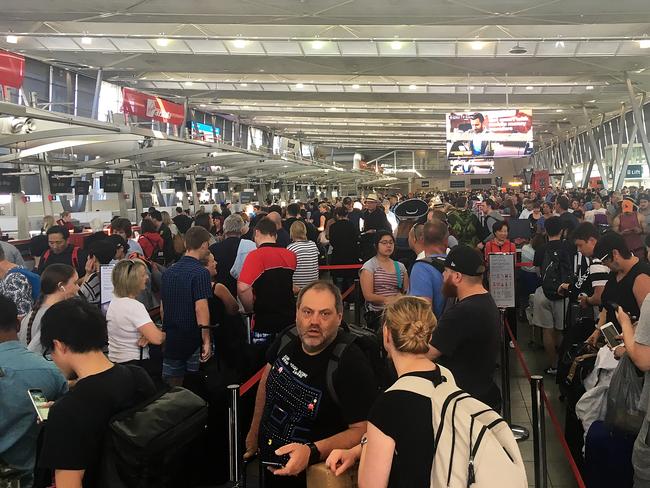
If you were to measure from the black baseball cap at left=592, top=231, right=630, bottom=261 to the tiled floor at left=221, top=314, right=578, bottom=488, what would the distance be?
1.85 metres

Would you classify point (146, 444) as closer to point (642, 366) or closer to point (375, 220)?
point (642, 366)

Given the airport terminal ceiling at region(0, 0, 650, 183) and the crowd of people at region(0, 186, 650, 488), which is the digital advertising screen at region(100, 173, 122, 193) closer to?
the airport terminal ceiling at region(0, 0, 650, 183)

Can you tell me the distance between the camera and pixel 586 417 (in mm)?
4879

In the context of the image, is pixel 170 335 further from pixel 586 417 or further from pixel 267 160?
pixel 267 160

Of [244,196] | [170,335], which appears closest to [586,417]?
[170,335]

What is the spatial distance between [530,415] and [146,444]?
5178mm

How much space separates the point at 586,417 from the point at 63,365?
12.2ft

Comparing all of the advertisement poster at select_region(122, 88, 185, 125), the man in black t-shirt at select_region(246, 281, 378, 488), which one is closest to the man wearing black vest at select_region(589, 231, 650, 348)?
the man in black t-shirt at select_region(246, 281, 378, 488)

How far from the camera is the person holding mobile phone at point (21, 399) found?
339 cm

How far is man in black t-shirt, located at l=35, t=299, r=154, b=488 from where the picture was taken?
108 inches

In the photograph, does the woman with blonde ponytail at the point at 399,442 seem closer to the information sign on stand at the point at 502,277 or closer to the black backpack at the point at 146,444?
the black backpack at the point at 146,444

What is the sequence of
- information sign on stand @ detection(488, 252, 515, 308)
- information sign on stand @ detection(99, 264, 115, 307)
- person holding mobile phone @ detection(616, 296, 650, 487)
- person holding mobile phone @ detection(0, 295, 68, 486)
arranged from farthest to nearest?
1. information sign on stand @ detection(488, 252, 515, 308)
2. information sign on stand @ detection(99, 264, 115, 307)
3. person holding mobile phone @ detection(616, 296, 650, 487)
4. person holding mobile phone @ detection(0, 295, 68, 486)

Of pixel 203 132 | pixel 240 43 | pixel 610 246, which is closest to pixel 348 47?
pixel 240 43

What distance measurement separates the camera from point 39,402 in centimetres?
316
